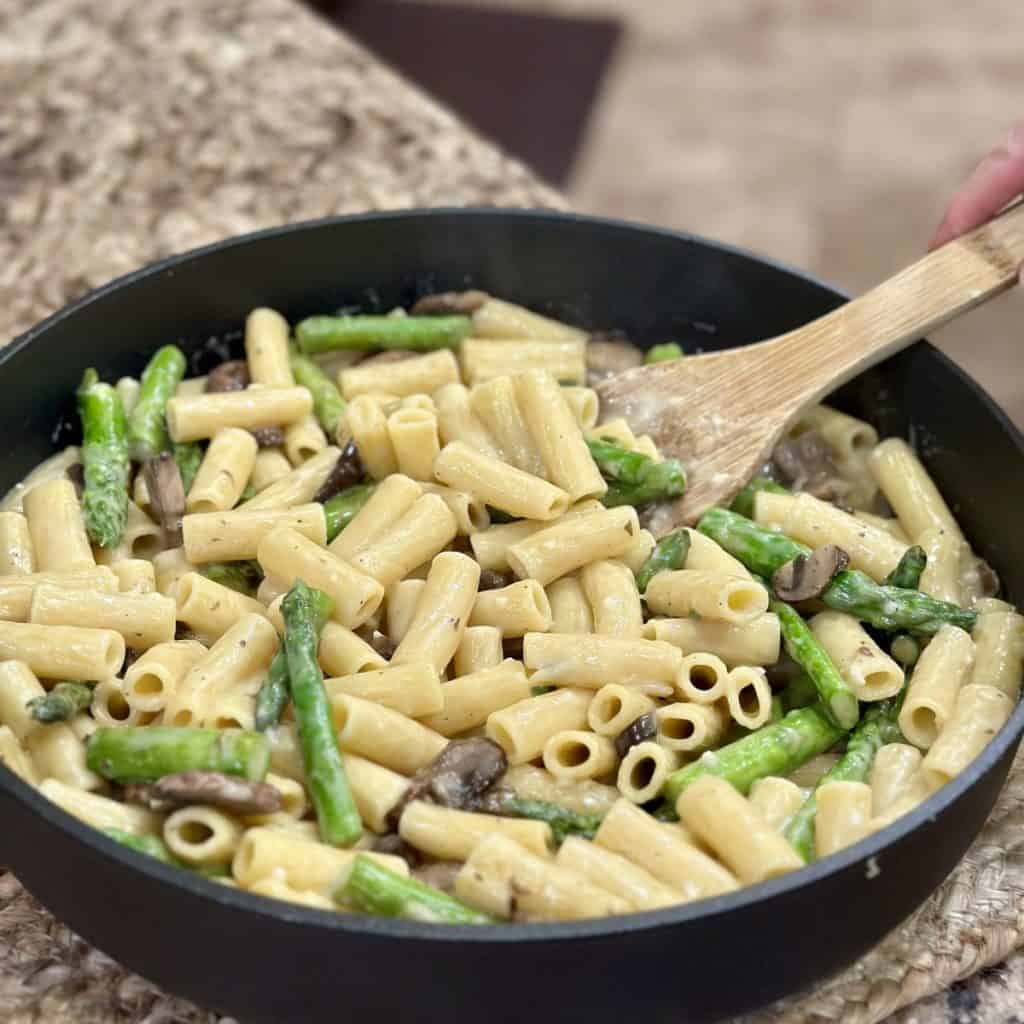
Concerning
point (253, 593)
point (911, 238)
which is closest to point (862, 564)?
point (253, 593)

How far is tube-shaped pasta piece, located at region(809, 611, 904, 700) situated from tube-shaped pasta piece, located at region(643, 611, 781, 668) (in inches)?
3.8

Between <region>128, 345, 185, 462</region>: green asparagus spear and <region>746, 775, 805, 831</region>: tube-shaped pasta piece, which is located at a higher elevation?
<region>746, 775, 805, 831</region>: tube-shaped pasta piece

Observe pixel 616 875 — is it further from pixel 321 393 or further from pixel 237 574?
pixel 321 393

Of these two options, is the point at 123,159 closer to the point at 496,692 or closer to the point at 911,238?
the point at 496,692

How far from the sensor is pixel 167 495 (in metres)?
2.80

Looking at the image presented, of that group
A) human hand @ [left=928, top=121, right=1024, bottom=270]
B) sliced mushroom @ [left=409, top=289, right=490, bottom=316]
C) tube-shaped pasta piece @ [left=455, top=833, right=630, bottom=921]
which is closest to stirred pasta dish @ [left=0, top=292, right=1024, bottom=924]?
tube-shaped pasta piece @ [left=455, top=833, right=630, bottom=921]

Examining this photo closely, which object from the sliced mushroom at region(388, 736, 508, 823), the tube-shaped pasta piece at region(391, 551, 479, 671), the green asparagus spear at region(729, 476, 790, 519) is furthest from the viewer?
the green asparagus spear at region(729, 476, 790, 519)

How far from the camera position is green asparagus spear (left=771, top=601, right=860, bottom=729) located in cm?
244

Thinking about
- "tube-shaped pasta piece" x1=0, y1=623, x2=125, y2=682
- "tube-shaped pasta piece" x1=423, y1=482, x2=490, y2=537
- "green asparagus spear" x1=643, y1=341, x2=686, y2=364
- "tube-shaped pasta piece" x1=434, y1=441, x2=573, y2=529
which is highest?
"green asparagus spear" x1=643, y1=341, x2=686, y2=364

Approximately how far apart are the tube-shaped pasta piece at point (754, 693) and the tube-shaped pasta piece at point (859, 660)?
0.14 metres

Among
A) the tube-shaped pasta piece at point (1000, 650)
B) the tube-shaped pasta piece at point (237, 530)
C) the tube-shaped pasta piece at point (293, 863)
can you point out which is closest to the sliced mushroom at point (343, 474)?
the tube-shaped pasta piece at point (237, 530)

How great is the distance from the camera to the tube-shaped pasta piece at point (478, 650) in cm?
253

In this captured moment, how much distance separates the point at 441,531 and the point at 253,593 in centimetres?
37

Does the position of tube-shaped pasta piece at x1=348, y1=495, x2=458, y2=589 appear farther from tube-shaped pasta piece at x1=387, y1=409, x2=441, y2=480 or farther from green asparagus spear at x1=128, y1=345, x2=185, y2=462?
green asparagus spear at x1=128, y1=345, x2=185, y2=462
